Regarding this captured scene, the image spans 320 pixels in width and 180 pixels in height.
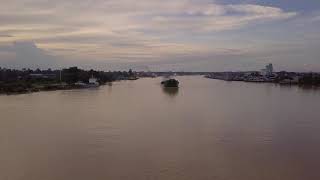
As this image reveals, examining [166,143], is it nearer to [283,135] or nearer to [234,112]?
[283,135]

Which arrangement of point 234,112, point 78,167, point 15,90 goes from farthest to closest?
point 15,90 → point 234,112 → point 78,167

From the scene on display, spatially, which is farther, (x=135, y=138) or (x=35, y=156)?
(x=135, y=138)

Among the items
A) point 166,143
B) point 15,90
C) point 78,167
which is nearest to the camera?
point 78,167

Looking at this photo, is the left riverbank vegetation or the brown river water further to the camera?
the left riverbank vegetation

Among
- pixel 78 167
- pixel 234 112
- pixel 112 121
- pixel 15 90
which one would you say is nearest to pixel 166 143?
pixel 78 167

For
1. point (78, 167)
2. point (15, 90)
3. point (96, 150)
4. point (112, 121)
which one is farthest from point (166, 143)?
point (15, 90)

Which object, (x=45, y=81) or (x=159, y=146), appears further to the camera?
(x=45, y=81)

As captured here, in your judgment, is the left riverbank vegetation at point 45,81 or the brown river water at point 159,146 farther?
the left riverbank vegetation at point 45,81

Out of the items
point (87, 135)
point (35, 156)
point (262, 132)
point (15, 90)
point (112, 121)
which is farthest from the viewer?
point (15, 90)

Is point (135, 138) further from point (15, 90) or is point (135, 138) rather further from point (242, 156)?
point (15, 90)
